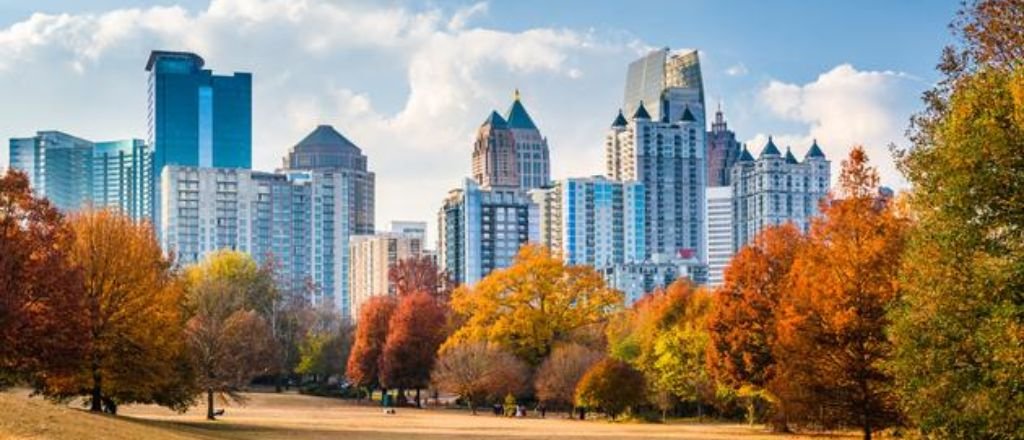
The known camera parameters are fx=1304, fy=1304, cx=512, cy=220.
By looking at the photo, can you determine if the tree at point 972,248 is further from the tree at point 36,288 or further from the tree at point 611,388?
the tree at point 611,388

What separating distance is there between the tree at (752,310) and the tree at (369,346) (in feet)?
146

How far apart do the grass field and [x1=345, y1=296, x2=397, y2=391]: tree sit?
1652cm

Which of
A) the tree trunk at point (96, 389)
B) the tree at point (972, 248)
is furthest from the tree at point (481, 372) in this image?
the tree at point (972, 248)

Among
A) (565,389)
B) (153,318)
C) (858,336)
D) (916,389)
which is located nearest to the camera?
(916,389)

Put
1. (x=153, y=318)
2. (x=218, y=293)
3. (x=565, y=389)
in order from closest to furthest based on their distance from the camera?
(x=153, y=318)
(x=565, y=389)
(x=218, y=293)

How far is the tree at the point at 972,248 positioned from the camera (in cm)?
2848

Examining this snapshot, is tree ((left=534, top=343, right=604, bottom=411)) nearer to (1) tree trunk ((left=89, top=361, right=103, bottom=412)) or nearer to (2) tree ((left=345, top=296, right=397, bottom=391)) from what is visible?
(2) tree ((left=345, top=296, right=397, bottom=391))

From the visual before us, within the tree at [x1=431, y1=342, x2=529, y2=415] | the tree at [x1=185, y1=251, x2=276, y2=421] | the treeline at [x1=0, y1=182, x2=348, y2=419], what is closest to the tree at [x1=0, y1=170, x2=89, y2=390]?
the treeline at [x1=0, y1=182, x2=348, y2=419]

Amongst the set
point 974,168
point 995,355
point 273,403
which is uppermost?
point 974,168

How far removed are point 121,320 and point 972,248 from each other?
33.4 m

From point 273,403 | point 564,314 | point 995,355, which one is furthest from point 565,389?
point 995,355

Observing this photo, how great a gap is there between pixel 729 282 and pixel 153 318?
80.2ft

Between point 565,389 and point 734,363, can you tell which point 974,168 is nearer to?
point 734,363

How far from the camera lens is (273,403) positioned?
8881 cm
